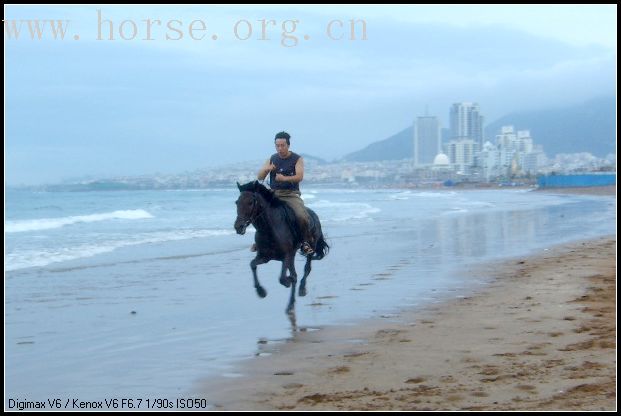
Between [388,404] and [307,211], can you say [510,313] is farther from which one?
[388,404]

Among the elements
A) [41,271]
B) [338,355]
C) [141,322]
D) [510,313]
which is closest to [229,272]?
[41,271]

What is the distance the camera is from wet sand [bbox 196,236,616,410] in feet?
20.5

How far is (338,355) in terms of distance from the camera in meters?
8.20

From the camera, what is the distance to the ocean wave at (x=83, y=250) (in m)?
18.4

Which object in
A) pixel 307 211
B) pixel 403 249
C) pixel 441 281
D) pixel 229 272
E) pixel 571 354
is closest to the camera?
pixel 571 354

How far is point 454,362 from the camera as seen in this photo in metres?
7.57

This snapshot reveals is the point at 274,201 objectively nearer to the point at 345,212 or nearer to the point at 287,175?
the point at 287,175

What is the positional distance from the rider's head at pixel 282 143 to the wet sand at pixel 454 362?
7.82 feet

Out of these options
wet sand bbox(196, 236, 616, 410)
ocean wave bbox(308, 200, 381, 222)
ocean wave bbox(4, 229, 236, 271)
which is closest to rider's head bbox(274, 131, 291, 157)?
wet sand bbox(196, 236, 616, 410)

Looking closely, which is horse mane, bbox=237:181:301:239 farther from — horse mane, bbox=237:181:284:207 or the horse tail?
the horse tail

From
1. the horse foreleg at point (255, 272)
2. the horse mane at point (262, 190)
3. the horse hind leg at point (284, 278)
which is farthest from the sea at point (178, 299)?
the horse mane at point (262, 190)

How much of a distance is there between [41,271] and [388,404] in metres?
11.6

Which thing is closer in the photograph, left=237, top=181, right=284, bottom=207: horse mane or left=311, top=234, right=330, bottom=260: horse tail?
left=237, top=181, right=284, bottom=207: horse mane

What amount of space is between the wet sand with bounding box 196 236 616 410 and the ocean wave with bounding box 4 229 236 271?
9.83m
